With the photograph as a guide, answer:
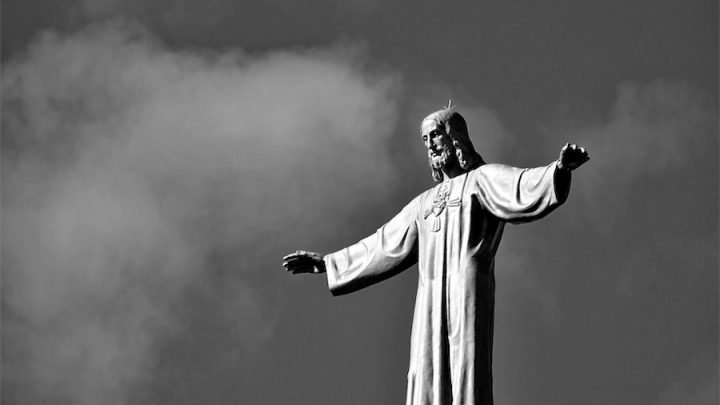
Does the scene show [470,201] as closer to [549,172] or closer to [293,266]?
[549,172]

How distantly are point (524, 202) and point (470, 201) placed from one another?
0.82 m

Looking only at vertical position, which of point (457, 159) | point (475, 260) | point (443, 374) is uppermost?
point (457, 159)

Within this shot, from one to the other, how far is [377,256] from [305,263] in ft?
3.36

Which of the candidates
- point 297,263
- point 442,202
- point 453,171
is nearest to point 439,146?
point 453,171

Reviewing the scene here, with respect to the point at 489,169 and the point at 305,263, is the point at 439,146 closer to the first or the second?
the point at 489,169

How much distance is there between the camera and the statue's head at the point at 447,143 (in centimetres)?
1995

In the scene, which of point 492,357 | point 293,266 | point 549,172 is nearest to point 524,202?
point 549,172

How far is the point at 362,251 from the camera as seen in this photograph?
67.3 ft

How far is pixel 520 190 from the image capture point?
18922mm

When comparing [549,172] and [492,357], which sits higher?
[549,172]

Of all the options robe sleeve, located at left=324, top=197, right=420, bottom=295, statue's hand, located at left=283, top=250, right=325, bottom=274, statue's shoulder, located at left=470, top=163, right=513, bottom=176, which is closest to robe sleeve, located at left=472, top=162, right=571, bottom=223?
statue's shoulder, located at left=470, top=163, right=513, bottom=176

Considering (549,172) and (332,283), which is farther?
(332,283)

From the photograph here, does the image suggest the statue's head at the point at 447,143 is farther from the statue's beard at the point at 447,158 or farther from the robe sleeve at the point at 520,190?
the robe sleeve at the point at 520,190

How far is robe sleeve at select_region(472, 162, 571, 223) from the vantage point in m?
18.4
